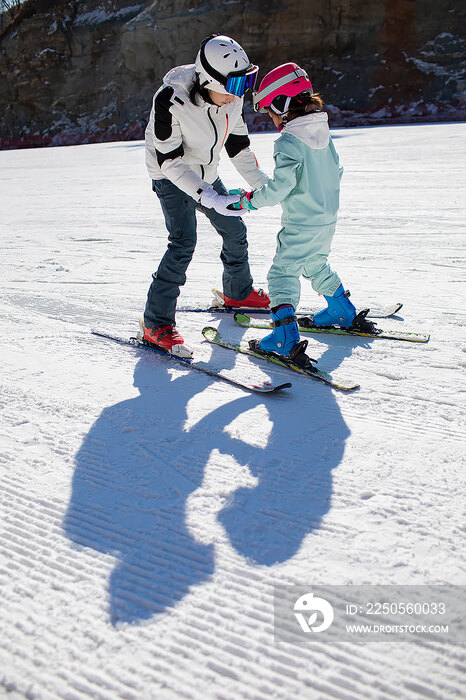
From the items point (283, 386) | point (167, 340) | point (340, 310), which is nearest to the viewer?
point (283, 386)

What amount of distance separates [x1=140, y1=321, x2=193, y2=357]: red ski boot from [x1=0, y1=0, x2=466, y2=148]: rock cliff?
1992 cm

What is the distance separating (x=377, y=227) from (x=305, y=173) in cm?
303

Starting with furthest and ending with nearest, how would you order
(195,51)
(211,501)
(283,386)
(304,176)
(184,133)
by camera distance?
(195,51), (184,133), (304,176), (283,386), (211,501)

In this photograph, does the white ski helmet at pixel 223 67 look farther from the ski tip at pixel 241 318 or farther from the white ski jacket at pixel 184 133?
the ski tip at pixel 241 318

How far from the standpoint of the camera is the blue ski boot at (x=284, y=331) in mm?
3211

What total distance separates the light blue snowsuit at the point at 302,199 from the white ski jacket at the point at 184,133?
0.43 meters

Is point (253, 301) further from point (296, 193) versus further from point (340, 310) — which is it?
point (296, 193)

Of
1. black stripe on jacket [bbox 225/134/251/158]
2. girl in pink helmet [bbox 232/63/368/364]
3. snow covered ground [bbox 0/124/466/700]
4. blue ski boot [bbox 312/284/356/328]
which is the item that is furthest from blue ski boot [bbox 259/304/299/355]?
black stripe on jacket [bbox 225/134/251/158]

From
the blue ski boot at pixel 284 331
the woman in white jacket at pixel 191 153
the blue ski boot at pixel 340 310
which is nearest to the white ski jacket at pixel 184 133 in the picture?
the woman in white jacket at pixel 191 153

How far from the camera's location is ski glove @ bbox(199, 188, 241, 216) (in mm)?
3090

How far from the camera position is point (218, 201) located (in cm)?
309

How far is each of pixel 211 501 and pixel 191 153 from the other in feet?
6.79

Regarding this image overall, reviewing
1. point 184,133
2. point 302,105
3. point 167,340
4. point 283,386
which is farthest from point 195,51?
point 283,386

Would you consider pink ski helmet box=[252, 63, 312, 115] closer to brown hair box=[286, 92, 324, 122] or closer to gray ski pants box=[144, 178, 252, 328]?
brown hair box=[286, 92, 324, 122]
